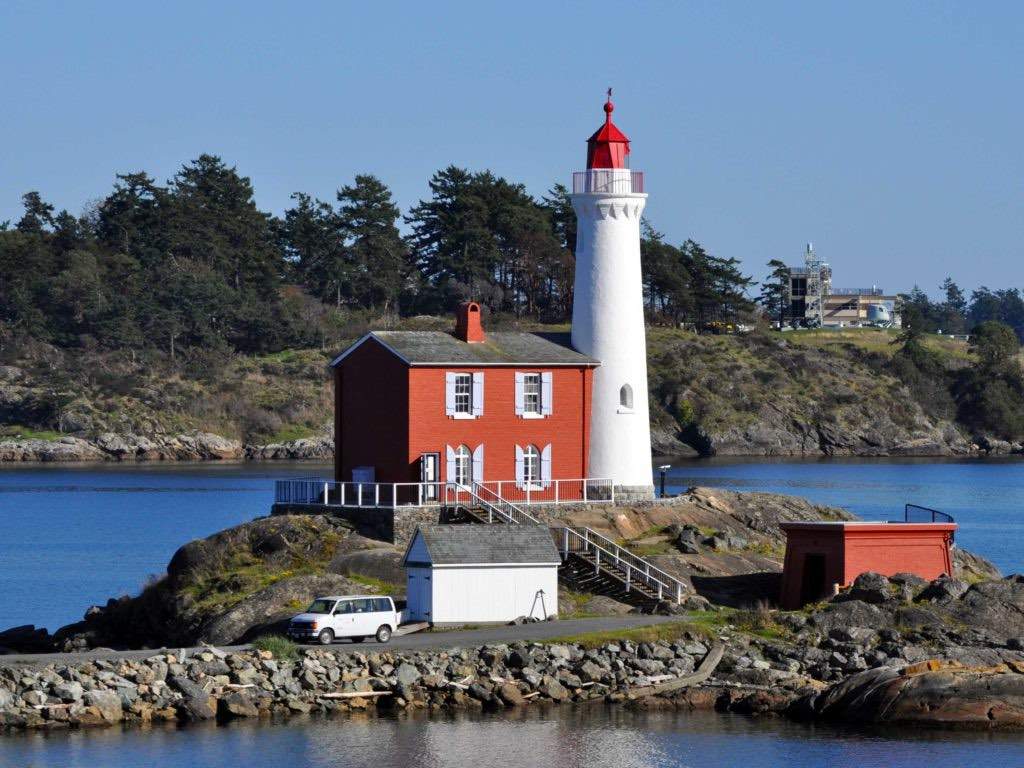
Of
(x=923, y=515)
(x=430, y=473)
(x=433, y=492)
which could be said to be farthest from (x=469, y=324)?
(x=923, y=515)

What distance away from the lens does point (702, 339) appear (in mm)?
141375

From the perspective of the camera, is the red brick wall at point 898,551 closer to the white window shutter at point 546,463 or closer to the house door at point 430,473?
the white window shutter at point 546,463

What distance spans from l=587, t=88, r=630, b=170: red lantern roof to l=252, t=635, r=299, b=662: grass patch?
19.1 m

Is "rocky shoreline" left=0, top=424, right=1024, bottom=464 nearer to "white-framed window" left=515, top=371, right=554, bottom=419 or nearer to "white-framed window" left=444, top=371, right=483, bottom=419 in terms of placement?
"white-framed window" left=515, top=371, right=554, bottom=419

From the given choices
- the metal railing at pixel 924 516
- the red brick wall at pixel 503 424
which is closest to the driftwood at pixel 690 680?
the metal railing at pixel 924 516

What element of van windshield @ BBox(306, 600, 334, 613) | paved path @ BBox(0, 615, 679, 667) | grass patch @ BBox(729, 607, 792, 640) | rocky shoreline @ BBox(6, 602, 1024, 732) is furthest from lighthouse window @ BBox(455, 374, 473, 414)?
rocky shoreline @ BBox(6, 602, 1024, 732)

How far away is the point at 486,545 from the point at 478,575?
84cm

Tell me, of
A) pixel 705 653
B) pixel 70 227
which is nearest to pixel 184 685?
pixel 705 653

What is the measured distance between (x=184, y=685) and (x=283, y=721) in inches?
74.7

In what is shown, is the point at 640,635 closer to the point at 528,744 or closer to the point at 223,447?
the point at 528,744

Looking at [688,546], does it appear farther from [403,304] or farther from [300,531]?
[403,304]

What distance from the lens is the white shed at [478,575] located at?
41375mm

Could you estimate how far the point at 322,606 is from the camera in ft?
128

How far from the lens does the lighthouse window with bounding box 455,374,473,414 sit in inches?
1957
